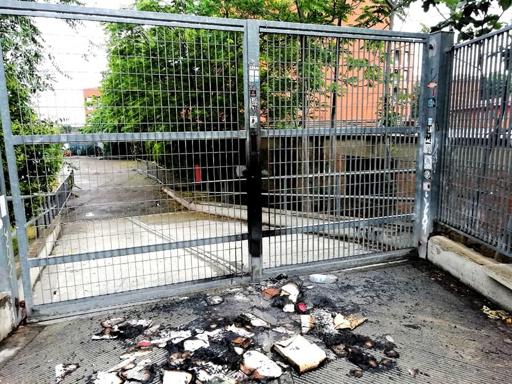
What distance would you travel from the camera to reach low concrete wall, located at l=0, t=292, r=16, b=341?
267cm

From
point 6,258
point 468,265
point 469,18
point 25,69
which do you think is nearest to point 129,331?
point 6,258

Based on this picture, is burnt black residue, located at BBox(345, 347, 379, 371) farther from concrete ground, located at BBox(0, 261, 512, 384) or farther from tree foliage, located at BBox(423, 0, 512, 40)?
tree foliage, located at BBox(423, 0, 512, 40)

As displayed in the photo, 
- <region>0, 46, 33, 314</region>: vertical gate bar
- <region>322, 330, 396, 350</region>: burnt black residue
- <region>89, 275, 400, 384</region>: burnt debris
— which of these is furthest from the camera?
<region>0, 46, 33, 314</region>: vertical gate bar

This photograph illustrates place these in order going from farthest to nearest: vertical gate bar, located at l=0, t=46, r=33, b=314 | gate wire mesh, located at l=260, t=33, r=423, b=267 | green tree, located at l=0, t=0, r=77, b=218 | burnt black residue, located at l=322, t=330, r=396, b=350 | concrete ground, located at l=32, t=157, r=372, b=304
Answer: gate wire mesh, located at l=260, t=33, r=423, b=267 → concrete ground, located at l=32, t=157, r=372, b=304 → green tree, located at l=0, t=0, r=77, b=218 → vertical gate bar, located at l=0, t=46, r=33, b=314 → burnt black residue, located at l=322, t=330, r=396, b=350

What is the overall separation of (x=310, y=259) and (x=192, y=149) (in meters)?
1.84

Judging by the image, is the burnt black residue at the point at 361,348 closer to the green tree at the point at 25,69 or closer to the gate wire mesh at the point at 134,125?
the gate wire mesh at the point at 134,125

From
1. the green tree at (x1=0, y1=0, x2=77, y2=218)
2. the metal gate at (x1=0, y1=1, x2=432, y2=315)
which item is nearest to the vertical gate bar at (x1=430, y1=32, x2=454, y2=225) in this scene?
the metal gate at (x1=0, y1=1, x2=432, y2=315)

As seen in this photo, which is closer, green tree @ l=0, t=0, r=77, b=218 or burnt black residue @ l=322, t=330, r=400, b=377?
burnt black residue @ l=322, t=330, r=400, b=377

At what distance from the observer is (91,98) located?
2.89 meters

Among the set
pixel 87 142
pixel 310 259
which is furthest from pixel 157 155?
pixel 310 259

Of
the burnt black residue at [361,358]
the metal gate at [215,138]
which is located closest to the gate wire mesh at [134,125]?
the metal gate at [215,138]

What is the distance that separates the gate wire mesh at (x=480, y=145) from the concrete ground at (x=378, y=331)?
2.18 feet

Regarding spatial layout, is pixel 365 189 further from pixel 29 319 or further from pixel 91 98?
pixel 29 319

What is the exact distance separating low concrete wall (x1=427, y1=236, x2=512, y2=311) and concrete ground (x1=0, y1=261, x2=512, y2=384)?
0.11 m
